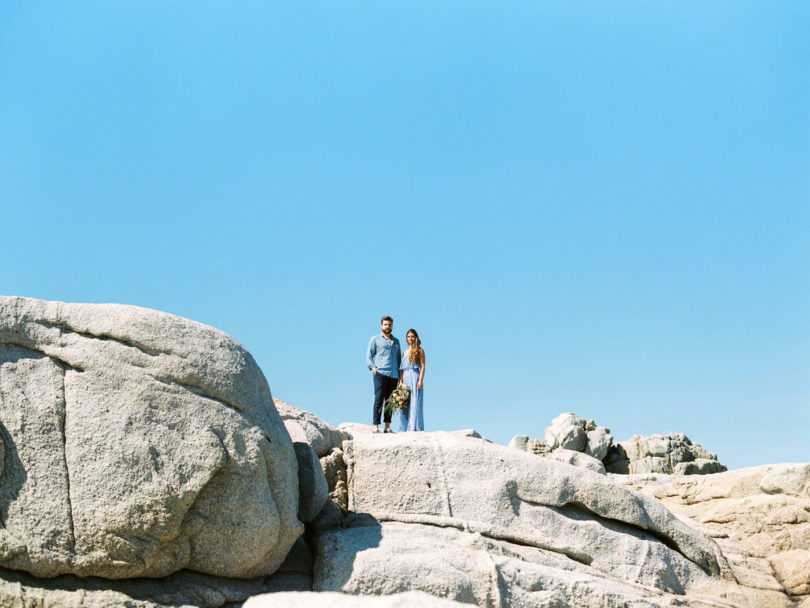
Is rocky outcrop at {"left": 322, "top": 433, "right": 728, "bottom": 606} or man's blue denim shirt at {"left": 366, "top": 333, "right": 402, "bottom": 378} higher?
man's blue denim shirt at {"left": 366, "top": 333, "right": 402, "bottom": 378}

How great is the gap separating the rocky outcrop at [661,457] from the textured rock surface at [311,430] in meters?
16.3

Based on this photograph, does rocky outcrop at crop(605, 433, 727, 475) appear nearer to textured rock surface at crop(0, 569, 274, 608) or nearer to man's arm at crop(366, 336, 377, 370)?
man's arm at crop(366, 336, 377, 370)

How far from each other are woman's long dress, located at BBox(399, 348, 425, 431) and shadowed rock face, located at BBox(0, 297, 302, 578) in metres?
5.89

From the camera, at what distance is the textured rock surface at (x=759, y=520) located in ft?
28.0

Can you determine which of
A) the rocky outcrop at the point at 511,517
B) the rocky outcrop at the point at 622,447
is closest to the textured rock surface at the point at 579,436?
the rocky outcrop at the point at 622,447

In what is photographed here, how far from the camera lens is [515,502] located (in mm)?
7910

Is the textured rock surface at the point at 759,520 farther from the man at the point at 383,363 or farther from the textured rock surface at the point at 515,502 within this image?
the man at the point at 383,363

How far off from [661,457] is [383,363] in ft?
46.2

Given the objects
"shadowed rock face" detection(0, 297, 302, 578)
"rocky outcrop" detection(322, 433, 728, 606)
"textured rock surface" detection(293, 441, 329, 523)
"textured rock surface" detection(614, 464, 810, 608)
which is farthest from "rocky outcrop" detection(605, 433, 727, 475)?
"shadowed rock face" detection(0, 297, 302, 578)

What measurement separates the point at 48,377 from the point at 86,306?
63 centimetres

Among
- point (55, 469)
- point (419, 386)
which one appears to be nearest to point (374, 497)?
point (55, 469)

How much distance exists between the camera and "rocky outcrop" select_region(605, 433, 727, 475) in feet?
75.4

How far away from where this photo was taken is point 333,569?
6.62m

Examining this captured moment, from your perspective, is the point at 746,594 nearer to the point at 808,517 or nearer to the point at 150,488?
the point at 808,517
